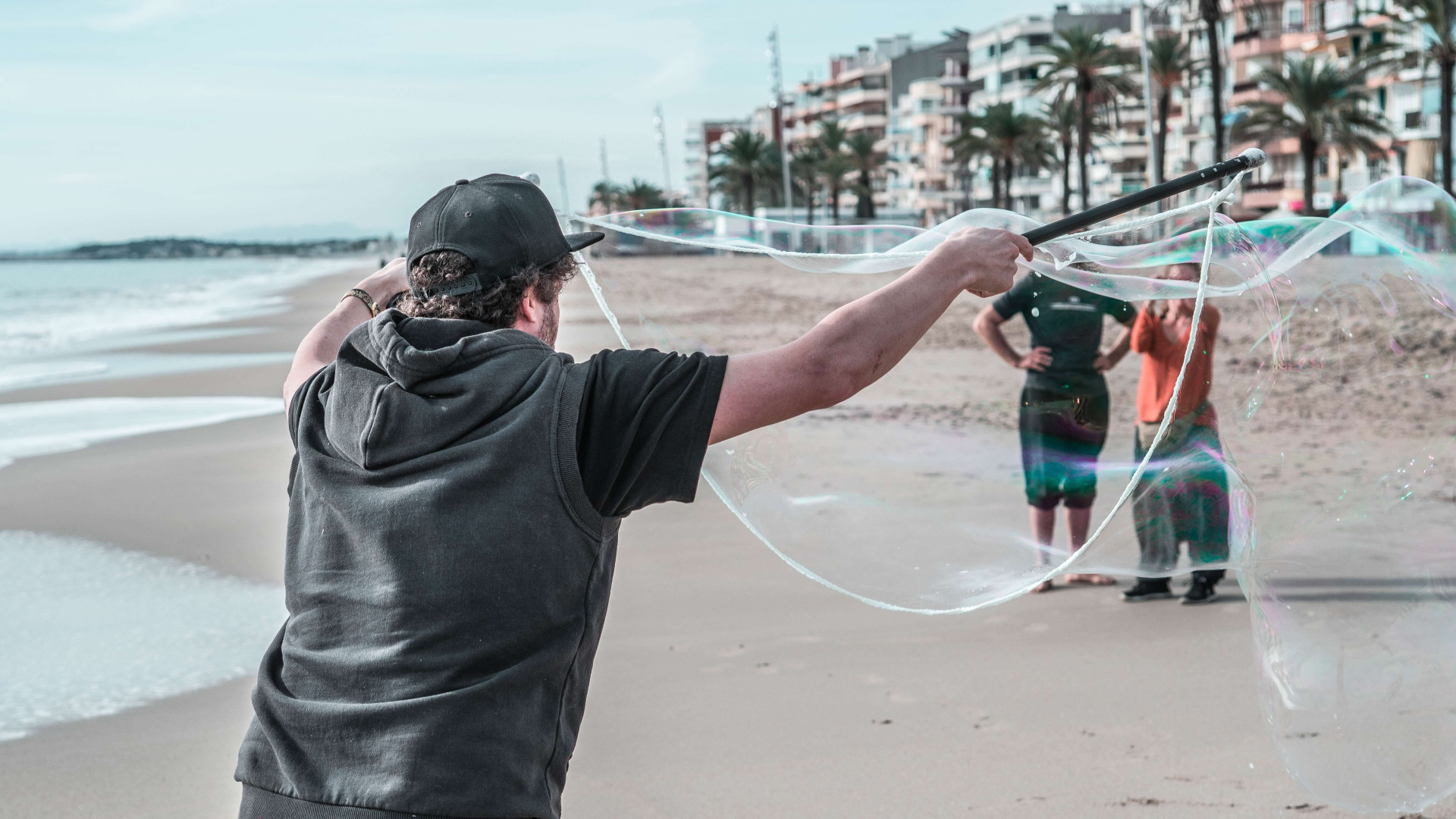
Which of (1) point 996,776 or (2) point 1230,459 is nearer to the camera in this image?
(2) point 1230,459

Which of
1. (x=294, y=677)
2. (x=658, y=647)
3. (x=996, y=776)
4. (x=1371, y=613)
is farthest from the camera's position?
(x=658, y=647)

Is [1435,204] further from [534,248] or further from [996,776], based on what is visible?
[534,248]

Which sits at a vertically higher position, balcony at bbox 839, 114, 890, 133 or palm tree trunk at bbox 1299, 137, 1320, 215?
balcony at bbox 839, 114, 890, 133

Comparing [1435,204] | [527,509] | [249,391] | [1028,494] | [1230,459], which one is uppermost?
[1435,204]

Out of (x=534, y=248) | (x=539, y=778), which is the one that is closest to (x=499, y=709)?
(x=539, y=778)

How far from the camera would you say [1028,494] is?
4.32 m

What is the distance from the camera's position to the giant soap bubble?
9.61 ft

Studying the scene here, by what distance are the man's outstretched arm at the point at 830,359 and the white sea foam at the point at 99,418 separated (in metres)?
A: 10.6

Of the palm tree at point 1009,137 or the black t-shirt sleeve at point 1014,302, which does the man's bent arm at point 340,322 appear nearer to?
the black t-shirt sleeve at point 1014,302

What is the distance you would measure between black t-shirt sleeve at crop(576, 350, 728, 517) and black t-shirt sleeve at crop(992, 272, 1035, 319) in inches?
149

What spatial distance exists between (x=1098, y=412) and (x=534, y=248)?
10.3 ft

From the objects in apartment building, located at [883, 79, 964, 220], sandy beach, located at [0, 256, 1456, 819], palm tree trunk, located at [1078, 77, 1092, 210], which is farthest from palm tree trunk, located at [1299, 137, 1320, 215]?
apartment building, located at [883, 79, 964, 220]

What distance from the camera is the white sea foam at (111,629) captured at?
4.97m

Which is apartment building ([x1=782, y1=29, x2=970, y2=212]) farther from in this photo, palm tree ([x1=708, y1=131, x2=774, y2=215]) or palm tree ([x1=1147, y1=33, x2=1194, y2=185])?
palm tree ([x1=1147, y1=33, x2=1194, y2=185])
